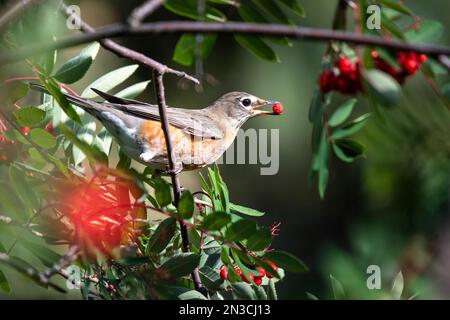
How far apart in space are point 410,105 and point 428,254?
0.36 m

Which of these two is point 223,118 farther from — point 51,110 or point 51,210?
point 51,210

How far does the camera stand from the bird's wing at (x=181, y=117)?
111 inches

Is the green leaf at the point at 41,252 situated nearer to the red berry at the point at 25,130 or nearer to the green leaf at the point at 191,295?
the green leaf at the point at 191,295

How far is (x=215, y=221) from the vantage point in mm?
1590

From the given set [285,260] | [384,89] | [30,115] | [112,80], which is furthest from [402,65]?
[112,80]

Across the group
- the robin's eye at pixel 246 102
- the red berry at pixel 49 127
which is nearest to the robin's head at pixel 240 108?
the robin's eye at pixel 246 102

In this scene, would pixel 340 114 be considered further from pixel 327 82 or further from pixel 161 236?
pixel 161 236

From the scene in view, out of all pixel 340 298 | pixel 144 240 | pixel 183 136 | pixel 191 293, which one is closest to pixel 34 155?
pixel 144 240

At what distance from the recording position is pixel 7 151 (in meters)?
1.91

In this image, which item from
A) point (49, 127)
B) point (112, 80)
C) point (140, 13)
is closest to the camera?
point (140, 13)

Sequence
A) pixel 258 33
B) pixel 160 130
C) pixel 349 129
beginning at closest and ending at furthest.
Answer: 1. pixel 258 33
2. pixel 349 129
3. pixel 160 130

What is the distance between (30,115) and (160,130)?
3.78 feet

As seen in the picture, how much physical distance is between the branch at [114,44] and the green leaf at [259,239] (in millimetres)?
423

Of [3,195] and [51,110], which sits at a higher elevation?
[51,110]
